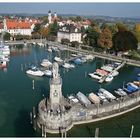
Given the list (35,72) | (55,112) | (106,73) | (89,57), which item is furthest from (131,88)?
(89,57)

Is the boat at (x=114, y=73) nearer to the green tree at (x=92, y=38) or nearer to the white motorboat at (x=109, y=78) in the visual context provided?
the white motorboat at (x=109, y=78)

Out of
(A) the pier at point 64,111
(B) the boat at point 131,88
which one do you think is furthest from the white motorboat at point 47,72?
(A) the pier at point 64,111

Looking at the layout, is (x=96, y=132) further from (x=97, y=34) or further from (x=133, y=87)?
(x=97, y=34)

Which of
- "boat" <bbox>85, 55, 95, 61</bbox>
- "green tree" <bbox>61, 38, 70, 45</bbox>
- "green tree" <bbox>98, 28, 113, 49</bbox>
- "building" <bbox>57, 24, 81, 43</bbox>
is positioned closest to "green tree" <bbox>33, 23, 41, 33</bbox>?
"building" <bbox>57, 24, 81, 43</bbox>

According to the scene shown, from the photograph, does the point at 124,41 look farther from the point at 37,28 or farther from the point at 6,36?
the point at 37,28

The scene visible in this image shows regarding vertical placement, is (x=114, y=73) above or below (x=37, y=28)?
below

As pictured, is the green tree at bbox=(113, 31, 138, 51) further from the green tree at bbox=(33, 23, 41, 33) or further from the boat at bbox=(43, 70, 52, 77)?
the green tree at bbox=(33, 23, 41, 33)
